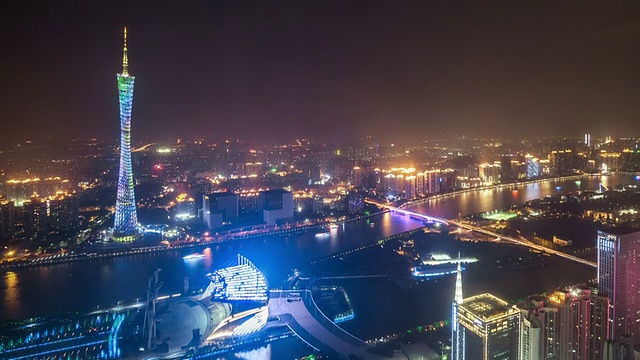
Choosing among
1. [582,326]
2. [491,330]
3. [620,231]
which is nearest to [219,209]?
[491,330]

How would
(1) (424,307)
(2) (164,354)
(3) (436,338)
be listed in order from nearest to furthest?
(2) (164,354) < (3) (436,338) < (1) (424,307)

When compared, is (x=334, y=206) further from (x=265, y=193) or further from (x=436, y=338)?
(x=436, y=338)

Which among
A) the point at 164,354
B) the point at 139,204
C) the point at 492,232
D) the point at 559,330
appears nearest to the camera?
the point at 559,330

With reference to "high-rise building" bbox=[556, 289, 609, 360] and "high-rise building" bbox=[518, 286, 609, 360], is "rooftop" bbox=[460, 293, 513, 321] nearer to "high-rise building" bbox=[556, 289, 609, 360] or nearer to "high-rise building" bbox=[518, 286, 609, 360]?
A: "high-rise building" bbox=[518, 286, 609, 360]

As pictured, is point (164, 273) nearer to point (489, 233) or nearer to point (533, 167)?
point (489, 233)

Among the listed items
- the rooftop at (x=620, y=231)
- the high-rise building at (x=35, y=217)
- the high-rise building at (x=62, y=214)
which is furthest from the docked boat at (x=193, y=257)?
the rooftop at (x=620, y=231)

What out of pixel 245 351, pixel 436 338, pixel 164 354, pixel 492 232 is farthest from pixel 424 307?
pixel 492 232
